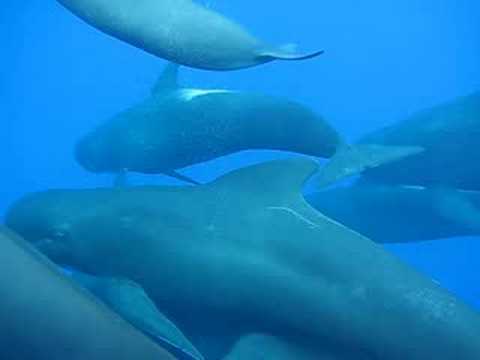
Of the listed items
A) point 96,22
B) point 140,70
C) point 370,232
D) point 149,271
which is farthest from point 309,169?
point 140,70

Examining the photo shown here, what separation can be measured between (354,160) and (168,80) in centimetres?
170

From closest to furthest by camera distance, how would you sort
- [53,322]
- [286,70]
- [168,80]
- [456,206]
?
[53,322] → [168,80] → [456,206] → [286,70]

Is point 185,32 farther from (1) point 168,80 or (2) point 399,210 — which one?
(2) point 399,210

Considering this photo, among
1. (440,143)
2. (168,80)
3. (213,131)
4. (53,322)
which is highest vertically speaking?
(440,143)

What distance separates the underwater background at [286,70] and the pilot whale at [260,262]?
37.6 feet

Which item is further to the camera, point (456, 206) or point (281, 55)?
point (456, 206)

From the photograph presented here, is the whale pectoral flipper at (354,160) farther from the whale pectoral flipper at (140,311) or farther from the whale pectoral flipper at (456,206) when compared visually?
the whale pectoral flipper at (140,311)

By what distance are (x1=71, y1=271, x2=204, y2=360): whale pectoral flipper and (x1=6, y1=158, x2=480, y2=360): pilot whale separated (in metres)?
0.10

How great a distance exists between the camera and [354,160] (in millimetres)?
5492

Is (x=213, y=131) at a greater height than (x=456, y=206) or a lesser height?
lesser

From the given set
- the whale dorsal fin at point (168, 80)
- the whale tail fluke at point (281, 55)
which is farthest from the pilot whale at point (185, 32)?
the whale dorsal fin at point (168, 80)

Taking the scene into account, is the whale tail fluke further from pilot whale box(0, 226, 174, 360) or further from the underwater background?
the underwater background

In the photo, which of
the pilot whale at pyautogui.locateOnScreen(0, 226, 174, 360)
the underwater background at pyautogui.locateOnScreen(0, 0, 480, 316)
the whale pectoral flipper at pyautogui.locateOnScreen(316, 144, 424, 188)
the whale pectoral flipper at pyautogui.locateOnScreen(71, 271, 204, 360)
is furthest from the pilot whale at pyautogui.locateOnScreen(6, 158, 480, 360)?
the underwater background at pyautogui.locateOnScreen(0, 0, 480, 316)

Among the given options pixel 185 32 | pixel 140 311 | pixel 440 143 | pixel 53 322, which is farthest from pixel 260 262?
pixel 440 143
